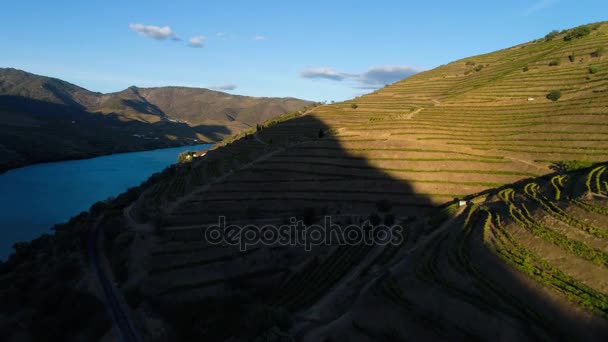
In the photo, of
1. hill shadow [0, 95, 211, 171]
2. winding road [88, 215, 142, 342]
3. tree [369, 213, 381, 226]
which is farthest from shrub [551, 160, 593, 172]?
hill shadow [0, 95, 211, 171]

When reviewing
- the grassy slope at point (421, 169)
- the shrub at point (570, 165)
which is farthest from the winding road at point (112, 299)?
the shrub at point (570, 165)

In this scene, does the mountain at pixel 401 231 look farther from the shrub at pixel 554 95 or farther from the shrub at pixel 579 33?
the shrub at pixel 579 33

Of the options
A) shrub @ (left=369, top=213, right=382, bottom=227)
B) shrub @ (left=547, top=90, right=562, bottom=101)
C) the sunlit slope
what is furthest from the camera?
shrub @ (left=547, top=90, right=562, bottom=101)

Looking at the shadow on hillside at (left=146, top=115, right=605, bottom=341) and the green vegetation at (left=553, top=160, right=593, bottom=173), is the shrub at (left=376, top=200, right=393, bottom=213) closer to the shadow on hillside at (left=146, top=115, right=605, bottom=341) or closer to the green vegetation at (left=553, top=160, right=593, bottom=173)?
the shadow on hillside at (left=146, top=115, right=605, bottom=341)

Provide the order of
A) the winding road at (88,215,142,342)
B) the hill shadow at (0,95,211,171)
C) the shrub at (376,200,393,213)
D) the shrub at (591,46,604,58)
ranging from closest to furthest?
the winding road at (88,215,142,342) → the shrub at (376,200,393,213) → the shrub at (591,46,604,58) → the hill shadow at (0,95,211,171)

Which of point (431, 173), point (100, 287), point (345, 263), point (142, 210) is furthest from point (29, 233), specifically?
point (431, 173)

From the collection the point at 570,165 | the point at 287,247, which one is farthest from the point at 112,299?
the point at 570,165
